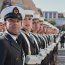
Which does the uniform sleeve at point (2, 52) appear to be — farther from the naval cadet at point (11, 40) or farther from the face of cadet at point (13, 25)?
the face of cadet at point (13, 25)

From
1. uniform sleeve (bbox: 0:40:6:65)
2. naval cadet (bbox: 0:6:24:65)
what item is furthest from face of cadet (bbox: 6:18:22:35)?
uniform sleeve (bbox: 0:40:6:65)

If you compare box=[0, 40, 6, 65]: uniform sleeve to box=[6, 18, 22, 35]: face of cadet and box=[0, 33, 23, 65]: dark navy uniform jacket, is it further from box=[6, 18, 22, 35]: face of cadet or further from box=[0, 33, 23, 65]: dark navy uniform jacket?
box=[6, 18, 22, 35]: face of cadet

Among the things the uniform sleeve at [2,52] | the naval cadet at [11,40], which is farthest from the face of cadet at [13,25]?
the uniform sleeve at [2,52]

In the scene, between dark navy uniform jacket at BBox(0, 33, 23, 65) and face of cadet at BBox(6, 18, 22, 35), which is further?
face of cadet at BBox(6, 18, 22, 35)

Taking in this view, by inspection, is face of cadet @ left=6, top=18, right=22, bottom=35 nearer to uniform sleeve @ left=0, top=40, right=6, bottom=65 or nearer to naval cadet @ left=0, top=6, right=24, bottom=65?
naval cadet @ left=0, top=6, right=24, bottom=65

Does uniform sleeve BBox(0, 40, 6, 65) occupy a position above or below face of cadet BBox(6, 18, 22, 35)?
below

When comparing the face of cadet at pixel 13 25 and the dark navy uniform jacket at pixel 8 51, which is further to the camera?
A: the face of cadet at pixel 13 25

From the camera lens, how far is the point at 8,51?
5.26 m

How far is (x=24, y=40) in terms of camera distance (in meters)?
7.68

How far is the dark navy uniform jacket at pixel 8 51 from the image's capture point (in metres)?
5.20

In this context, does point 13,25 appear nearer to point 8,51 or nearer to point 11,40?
point 11,40

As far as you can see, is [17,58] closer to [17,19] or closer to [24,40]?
[17,19]

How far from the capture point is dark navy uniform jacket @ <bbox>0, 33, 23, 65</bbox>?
520 centimetres

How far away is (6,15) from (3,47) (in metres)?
0.74
